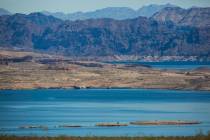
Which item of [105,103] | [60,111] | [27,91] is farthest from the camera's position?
[27,91]

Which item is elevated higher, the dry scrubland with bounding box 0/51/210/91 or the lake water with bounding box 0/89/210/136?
the lake water with bounding box 0/89/210/136

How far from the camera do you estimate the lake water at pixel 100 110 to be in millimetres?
68062

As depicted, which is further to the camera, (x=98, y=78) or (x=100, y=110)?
(x=98, y=78)

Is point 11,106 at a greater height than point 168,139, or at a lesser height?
lesser

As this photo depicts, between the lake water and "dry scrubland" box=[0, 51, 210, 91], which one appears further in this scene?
"dry scrubland" box=[0, 51, 210, 91]

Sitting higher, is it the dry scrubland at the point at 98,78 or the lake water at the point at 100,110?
the lake water at the point at 100,110

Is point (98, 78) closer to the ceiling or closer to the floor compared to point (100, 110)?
closer to the floor

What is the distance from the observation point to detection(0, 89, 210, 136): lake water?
223 feet

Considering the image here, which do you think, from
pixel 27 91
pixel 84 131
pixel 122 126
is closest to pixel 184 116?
pixel 122 126

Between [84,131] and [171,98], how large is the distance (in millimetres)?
58278

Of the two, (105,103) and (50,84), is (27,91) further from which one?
(105,103)

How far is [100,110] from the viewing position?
326 feet

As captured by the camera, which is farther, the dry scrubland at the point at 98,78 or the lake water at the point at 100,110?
the dry scrubland at the point at 98,78

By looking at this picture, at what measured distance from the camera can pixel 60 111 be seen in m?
97.3
